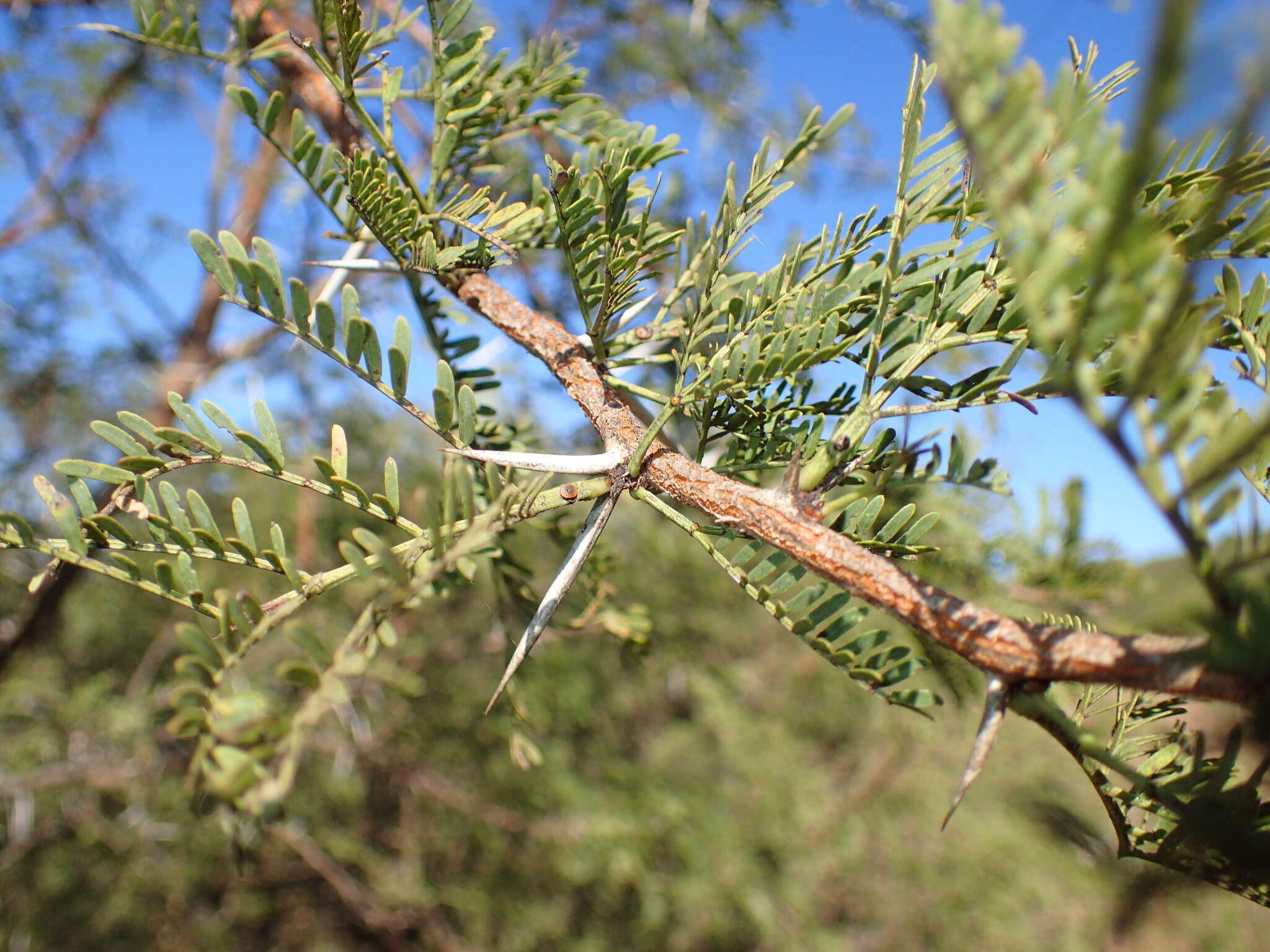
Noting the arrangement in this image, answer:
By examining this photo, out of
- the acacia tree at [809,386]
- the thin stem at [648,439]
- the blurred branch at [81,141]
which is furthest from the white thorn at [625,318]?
the blurred branch at [81,141]

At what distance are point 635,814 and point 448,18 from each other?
3.35 m

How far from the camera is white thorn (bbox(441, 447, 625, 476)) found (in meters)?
0.48

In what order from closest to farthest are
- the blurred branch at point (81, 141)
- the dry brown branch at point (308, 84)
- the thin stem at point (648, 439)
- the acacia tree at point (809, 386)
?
the acacia tree at point (809, 386)
the thin stem at point (648, 439)
the dry brown branch at point (308, 84)
the blurred branch at point (81, 141)

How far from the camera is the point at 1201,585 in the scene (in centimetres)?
30

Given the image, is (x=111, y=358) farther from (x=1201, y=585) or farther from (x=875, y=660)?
(x=1201, y=585)

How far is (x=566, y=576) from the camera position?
1.61ft

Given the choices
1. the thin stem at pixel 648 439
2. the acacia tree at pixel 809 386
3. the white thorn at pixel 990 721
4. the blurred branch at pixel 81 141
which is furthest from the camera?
the blurred branch at pixel 81 141

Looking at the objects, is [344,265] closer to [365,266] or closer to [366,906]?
[365,266]

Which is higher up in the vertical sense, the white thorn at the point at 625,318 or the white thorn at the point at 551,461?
the white thorn at the point at 625,318

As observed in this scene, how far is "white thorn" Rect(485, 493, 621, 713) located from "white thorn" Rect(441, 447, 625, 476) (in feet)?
0.08

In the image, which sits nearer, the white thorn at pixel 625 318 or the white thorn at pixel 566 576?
the white thorn at pixel 566 576

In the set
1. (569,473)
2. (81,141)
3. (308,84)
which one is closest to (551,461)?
(569,473)

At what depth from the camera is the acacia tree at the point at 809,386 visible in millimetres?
269

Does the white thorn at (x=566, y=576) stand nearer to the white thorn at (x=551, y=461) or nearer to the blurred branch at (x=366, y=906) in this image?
the white thorn at (x=551, y=461)
